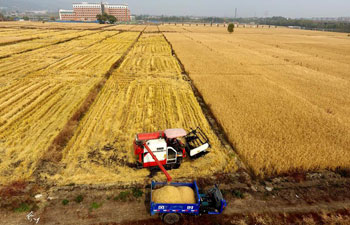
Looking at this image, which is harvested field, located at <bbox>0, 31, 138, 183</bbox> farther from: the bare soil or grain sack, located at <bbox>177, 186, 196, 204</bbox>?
grain sack, located at <bbox>177, 186, 196, 204</bbox>

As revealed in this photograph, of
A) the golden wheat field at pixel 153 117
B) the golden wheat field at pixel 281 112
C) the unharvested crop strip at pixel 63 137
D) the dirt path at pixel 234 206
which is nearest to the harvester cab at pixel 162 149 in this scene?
the golden wheat field at pixel 153 117

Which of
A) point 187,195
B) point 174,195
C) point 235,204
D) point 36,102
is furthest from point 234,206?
point 36,102

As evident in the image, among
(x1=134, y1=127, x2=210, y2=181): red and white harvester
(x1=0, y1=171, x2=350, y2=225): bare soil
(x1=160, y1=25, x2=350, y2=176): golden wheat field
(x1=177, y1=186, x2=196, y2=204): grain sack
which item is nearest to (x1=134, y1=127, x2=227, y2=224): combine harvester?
(x1=134, y1=127, x2=210, y2=181): red and white harvester

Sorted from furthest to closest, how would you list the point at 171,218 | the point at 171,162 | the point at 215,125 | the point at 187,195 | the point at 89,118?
the point at 89,118, the point at 215,125, the point at 171,162, the point at 187,195, the point at 171,218

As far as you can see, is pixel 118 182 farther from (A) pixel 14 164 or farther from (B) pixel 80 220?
(A) pixel 14 164

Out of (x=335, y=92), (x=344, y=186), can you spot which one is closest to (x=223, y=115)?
(x=344, y=186)

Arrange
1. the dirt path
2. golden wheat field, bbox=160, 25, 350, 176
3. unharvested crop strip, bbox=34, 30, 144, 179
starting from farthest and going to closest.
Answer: golden wheat field, bbox=160, 25, 350, 176 → unharvested crop strip, bbox=34, 30, 144, 179 → the dirt path

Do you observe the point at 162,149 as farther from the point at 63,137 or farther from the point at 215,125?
the point at 63,137

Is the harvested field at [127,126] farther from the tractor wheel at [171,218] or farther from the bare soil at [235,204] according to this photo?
the tractor wheel at [171,218]
